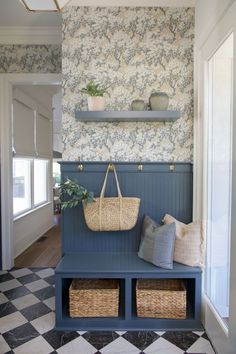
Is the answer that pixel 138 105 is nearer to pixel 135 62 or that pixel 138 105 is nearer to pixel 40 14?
pixel 135 62

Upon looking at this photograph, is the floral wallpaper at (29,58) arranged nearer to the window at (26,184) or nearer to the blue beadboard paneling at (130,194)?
the window at (26,184)

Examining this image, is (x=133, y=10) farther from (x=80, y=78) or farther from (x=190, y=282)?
(x=190, y=282)

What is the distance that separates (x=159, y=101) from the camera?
7.18 ft

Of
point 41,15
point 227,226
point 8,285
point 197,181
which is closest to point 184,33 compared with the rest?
point 197,181

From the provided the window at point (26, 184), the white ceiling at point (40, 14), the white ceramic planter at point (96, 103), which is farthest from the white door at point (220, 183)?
the window at point (26, 184)

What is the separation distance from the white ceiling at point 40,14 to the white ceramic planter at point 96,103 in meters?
0.88

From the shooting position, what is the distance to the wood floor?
3352 millimetres

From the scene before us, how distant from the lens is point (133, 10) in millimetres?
2340

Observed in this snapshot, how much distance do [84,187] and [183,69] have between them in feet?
4.46

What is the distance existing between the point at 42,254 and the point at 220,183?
2.74 m

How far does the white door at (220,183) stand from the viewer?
1.53m

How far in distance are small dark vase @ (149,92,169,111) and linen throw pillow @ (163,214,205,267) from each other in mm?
994

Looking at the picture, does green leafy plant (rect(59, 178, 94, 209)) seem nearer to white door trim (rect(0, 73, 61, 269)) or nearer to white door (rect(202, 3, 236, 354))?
white door (rect(202, 3, 236, 354))

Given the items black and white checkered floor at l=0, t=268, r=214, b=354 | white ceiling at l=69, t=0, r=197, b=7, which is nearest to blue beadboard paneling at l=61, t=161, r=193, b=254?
black and white checkered floor at l=0, t=268, r=214, b=354
